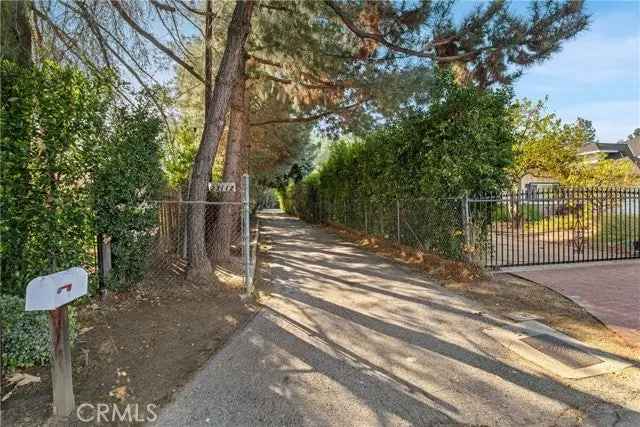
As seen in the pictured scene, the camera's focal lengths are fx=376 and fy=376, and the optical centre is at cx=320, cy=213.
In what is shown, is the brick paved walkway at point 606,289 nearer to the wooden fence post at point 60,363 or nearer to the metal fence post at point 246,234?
the metal fence post at point 246,234

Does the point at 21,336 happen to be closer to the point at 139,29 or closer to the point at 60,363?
the point at 60,363

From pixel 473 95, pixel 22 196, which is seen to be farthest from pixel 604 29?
pixel 22 196

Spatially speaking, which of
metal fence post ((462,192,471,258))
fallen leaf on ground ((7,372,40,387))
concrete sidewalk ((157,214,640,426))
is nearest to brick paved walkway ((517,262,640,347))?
metal fence post ((462,192,471,258))

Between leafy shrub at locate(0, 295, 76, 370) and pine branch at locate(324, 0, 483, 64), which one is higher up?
pine branch at locate(324, 0, 483, 64)

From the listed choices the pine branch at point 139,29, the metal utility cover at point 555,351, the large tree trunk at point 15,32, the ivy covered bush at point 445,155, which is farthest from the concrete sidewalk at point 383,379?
the pine branch at point 139,29

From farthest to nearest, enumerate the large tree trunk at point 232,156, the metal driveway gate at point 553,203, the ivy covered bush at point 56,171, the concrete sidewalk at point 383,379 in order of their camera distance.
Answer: the large tree trunk at point 232,156, the metal driveway gate at point 553,203, the ivy covered bush at point 56,171, the concrete sidewalk at point 383,379

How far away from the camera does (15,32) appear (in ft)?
16.0

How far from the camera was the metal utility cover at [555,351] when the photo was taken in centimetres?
359

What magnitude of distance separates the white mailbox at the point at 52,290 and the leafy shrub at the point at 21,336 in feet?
3.16

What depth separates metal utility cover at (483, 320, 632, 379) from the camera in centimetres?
359

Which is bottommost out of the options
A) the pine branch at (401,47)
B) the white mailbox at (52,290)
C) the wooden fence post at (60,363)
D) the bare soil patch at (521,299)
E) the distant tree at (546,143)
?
the bare soil patch at (521,299)

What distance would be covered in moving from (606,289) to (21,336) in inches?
311

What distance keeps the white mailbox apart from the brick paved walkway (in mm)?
5496

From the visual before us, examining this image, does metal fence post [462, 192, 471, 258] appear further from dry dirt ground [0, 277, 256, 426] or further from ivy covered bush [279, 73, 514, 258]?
dry dirt ground [0, 277, 256, 426]
